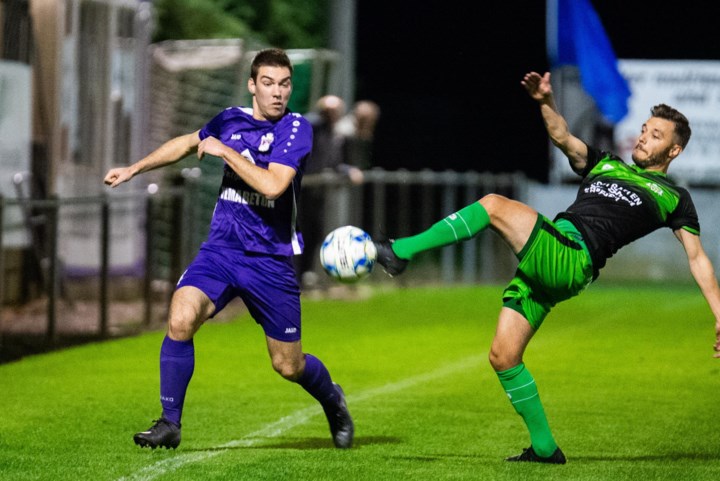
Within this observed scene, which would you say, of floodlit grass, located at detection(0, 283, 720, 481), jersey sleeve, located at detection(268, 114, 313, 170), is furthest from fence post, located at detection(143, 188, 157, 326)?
jersey sleeve, located at detection(268, 114, 313, 170)

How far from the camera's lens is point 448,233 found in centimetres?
715

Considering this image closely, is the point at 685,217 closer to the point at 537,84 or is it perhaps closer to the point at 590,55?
the point at 537,84

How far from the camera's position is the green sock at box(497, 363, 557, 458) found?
7.74 m

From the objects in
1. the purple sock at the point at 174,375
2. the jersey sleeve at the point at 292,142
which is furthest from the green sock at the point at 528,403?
the purple sock at the point at 174,375

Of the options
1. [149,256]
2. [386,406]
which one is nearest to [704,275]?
[386,406]

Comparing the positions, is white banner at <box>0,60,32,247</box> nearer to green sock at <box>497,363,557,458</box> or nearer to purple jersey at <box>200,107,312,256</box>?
purple jersey at <box>200,107,312,256</box>

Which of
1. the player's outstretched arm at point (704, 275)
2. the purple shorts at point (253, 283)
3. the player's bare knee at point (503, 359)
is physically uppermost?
the player's outstretched arm at point (704, 275)

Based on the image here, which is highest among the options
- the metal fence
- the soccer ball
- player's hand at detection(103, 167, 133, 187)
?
player's hand at detection(103, 167, 133, 187)

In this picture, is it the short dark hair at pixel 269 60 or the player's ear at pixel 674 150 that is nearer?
the short dark hair at pixel 269 60

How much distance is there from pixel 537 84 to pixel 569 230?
779 mm

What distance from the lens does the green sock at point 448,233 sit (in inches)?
279

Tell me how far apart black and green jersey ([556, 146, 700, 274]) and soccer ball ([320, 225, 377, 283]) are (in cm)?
119

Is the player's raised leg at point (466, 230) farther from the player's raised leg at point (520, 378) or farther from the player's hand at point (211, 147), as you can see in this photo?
the player's hand at point (211, 147)

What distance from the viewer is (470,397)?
10727mm
